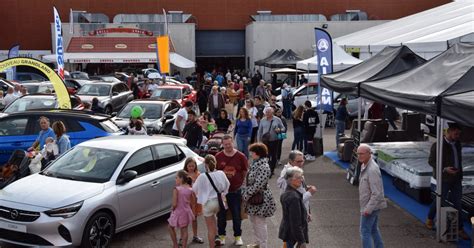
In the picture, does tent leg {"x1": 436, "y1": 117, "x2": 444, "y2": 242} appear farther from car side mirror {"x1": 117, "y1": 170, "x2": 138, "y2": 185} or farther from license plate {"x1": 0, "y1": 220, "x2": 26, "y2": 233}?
license plate {"x1": 0, "y1": 220, "x2": 26, "y2": 233}

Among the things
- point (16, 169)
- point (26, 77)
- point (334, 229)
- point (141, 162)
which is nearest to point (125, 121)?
point (16, 169)

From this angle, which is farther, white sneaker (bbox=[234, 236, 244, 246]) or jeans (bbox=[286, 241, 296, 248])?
white sneaker (bbox=[234, 236, 244, 246])

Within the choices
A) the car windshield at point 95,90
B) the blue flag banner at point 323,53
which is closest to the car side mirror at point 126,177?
the blue flag banner at point 323,53

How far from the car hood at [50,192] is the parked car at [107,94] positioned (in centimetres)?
1488

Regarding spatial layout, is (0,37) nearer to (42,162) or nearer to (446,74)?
(42,162)

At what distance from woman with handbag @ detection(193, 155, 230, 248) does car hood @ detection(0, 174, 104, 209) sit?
1.43m

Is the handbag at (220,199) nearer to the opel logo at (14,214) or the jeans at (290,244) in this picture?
the jeans at (290,244)

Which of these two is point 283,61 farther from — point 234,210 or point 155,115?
point 234,210

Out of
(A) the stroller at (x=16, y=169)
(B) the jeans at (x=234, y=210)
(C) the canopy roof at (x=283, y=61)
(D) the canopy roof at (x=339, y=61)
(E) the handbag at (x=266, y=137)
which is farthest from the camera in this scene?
(C) the canopy roof at (x=283, y=61)

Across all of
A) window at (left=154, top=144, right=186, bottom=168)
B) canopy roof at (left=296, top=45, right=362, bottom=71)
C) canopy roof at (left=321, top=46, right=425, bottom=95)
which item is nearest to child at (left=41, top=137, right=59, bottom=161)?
window at (left=154, top=144, right=186, bottom=168)

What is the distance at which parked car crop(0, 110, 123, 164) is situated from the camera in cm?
1205

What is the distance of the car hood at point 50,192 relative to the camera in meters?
7.40

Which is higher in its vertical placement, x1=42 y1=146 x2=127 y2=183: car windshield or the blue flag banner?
the blue flag banner

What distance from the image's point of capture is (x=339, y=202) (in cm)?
1077
